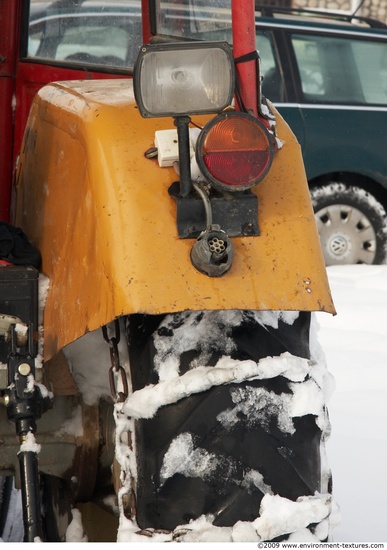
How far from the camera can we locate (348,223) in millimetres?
8547

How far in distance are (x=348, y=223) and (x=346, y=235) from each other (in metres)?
0.10

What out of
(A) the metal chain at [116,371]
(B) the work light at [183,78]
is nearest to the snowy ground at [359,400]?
(A) the metal chain at [116,371]

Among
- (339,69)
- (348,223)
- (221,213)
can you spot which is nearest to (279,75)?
(339,69)

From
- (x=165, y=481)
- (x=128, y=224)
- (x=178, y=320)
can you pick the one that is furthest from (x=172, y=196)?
(x=165, y=481)

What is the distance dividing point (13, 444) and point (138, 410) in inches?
25.3

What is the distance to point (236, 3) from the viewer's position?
2084 mm

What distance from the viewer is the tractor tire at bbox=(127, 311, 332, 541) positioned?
2002mm

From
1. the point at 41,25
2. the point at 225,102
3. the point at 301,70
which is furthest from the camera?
the point at 301,70

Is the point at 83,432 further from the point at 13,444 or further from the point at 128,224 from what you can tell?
the point at 128,224

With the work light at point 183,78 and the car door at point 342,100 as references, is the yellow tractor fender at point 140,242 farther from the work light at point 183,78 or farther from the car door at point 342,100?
the car door at point 342,100

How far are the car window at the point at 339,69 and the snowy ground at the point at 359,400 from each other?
1634 millimetres

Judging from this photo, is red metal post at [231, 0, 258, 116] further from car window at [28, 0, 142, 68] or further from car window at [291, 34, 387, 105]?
car window at [291, 34, 387, 105]

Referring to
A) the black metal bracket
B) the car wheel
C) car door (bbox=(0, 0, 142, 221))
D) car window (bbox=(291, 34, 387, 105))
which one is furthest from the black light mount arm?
car window (bbox=(291, 34, 387, 105))

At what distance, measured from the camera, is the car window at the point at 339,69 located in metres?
8.72
